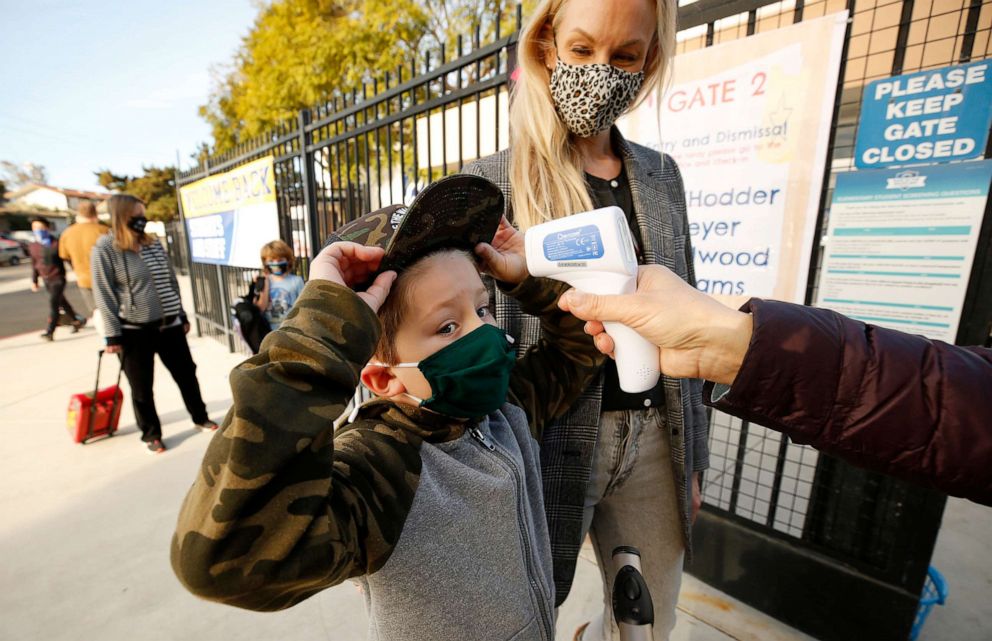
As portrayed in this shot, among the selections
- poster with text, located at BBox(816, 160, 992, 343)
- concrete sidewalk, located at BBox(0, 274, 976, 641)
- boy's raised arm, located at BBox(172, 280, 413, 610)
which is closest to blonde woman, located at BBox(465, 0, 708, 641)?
boy's raised arm, located at BBox(172, 280, 413, 610)

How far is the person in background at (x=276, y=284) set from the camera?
14.2 ft

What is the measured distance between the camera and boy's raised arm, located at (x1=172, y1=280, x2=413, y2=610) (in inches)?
27.6

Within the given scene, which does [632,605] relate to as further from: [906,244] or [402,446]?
[906,244]

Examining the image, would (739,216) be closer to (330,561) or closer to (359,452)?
(359,452)

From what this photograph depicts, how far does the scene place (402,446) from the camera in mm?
984

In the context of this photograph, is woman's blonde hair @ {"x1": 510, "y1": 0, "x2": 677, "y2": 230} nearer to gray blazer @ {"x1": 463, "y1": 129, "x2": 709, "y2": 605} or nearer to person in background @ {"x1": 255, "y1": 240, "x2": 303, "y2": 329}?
gray blazer @ {"x1": 463, "y1": 129, "x2": 709, "y2": 605}

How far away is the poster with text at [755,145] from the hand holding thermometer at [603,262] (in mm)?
954

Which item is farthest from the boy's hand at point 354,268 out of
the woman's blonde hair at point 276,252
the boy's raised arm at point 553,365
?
the woman's blonde hair at point 276,252

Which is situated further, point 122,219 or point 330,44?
point 330,44

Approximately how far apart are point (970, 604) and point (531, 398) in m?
2.70

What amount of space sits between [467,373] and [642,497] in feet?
2.57

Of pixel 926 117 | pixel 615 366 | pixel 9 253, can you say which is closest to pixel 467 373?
pixel 615 366

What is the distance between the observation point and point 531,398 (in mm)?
1334

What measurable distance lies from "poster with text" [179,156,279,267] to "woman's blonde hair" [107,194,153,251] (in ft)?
4.80
